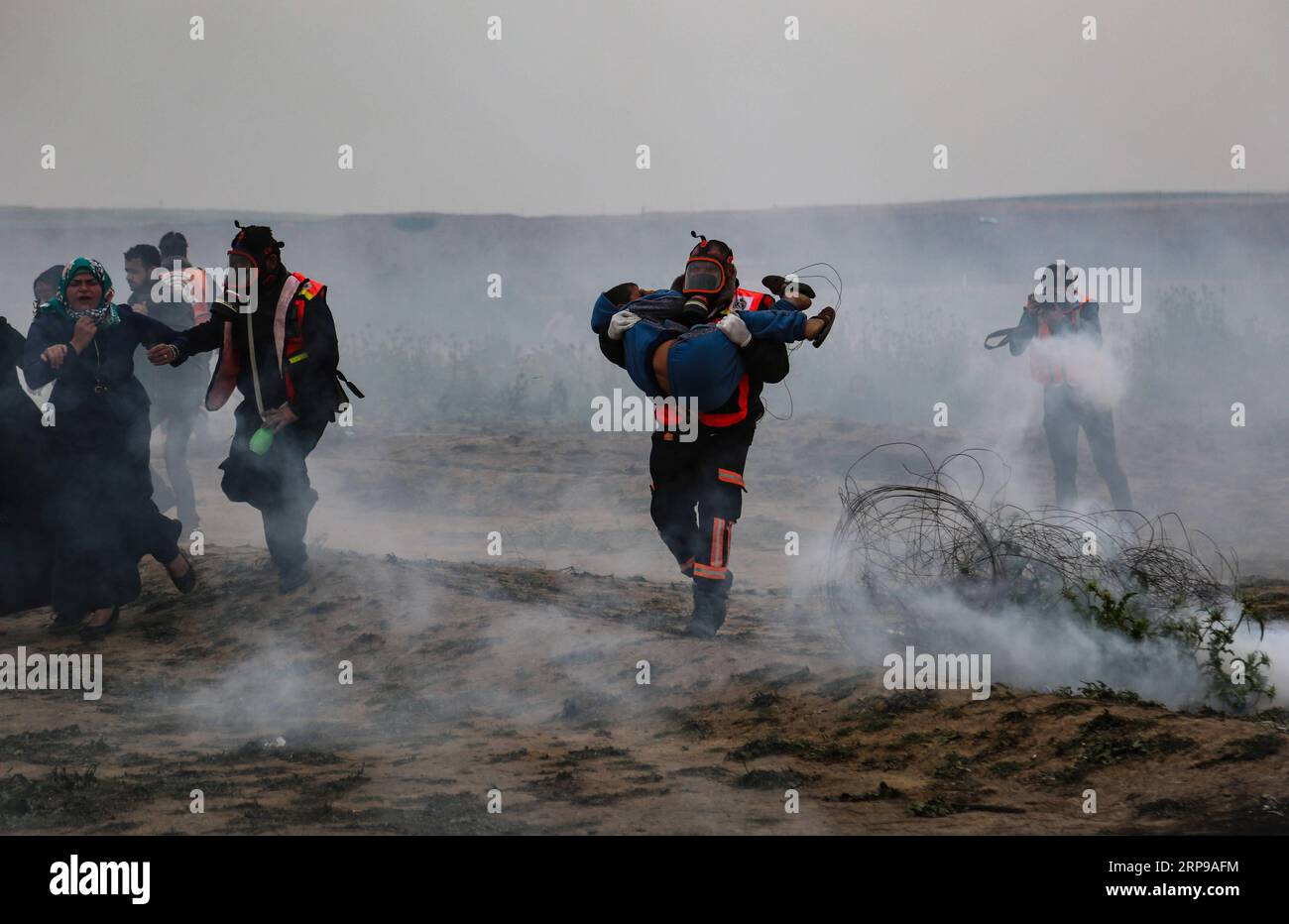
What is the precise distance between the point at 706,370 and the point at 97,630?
12.2 ft

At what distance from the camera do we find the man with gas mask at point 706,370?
7523 mm

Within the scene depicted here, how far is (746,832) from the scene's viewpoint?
5359 millimetres

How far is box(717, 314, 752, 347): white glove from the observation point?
7.49 m

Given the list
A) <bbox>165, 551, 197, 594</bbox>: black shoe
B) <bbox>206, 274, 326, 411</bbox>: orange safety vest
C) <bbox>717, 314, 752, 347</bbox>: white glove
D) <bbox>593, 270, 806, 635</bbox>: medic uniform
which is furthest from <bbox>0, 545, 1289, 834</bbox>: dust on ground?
<bbox>717, 314, 752, 347</bbox>: white glove

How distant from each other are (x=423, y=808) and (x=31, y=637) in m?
3.66

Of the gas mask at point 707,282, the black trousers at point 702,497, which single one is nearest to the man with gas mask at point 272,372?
the black trousers at point 702,497

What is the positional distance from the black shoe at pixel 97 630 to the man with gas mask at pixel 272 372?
0.93m

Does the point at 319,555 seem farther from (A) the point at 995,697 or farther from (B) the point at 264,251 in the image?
(A) the point at 995,697

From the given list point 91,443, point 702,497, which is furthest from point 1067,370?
point 91,443

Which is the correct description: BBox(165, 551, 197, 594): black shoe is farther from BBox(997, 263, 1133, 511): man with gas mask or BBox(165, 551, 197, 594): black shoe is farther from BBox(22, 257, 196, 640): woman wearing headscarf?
BBox(997, 263, 1133, 511): man with gas mask

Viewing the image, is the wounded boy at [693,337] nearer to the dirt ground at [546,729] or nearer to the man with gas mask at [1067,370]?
the dirt ground at [546,729]

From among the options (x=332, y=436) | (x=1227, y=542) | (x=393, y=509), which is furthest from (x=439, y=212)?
(x=1227, y=542)

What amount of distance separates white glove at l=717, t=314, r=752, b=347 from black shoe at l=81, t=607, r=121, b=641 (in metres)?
3.81

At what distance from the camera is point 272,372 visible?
8562 millimetres
